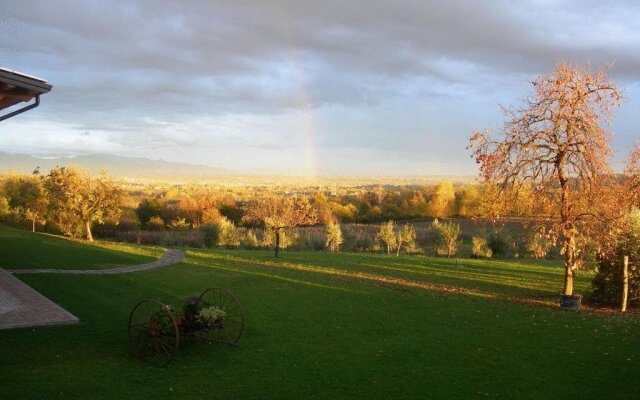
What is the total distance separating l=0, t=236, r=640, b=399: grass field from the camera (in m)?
7.45

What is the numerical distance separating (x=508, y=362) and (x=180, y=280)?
11.3 metres

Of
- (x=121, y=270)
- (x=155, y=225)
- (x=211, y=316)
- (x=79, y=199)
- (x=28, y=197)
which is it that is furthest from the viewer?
(x=155, y=225)

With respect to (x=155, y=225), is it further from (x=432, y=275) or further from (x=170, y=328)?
(x=170, y=328)

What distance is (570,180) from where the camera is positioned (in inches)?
577

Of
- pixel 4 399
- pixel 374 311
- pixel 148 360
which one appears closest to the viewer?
pixel 4 399

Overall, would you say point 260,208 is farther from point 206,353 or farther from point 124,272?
point 206,353

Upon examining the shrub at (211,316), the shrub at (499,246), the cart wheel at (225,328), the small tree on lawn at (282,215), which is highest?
the small tree on lawn at (282,215)

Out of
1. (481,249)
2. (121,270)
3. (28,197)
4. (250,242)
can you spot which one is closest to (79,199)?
(250,242)

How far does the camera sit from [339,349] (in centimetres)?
953

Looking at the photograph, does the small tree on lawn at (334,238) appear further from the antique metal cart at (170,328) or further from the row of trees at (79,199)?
the antique metal cart at (170,328)

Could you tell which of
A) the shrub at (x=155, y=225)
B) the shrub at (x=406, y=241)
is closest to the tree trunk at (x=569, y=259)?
the shrub at (x=406, y=241)

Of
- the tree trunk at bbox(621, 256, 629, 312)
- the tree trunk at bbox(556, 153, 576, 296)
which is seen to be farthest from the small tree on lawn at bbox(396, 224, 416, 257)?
the tree trunk at bbox(621, 256, 629, 312)

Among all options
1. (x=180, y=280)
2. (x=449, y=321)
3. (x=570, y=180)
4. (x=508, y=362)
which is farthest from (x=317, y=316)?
(x=570, y=180)

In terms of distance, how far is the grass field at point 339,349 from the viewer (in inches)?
293
